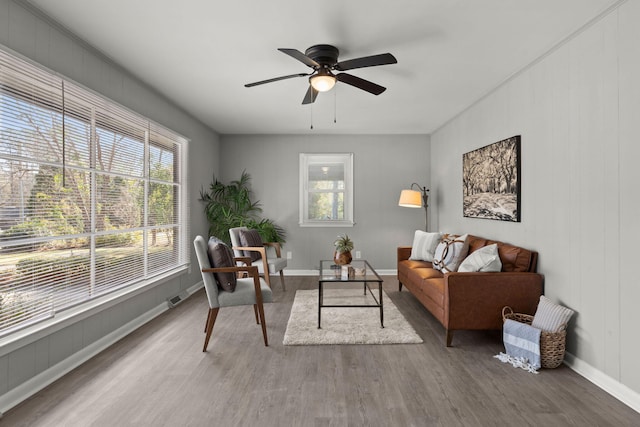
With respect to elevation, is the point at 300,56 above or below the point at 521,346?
above

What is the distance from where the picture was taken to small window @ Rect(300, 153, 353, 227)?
19.9 ft

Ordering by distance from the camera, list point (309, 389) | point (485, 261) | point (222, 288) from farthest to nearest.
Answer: point (485, 261) → point (222, 288) → point (309, 389)

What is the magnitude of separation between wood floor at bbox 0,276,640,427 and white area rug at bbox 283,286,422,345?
4.5 inches

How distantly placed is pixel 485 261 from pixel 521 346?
0.76 m

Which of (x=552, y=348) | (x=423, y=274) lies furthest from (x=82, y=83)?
(x=552, y=348)

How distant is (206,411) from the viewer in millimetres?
1982

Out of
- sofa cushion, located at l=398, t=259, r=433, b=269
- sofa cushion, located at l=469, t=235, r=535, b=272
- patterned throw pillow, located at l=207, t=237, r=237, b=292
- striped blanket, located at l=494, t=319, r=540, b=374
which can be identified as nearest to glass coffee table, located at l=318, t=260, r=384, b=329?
sofa cushion, located at l=398, t=259, r=433, b=269

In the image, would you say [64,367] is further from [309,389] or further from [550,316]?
[550,316]

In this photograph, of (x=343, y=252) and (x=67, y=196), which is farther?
(x=343, y=252)

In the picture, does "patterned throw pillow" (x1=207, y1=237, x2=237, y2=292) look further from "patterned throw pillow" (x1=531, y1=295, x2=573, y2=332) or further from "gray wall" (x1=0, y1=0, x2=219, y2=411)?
"patterned throw pillow" (x1=531, y1=295, x2=573, y2=332)

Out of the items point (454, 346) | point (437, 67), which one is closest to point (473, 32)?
point (437, 67)

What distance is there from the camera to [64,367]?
8.00ft

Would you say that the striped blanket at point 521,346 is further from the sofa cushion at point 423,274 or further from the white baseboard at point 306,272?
the white baseboard at point 306,272

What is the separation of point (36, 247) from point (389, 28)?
2.97 m
